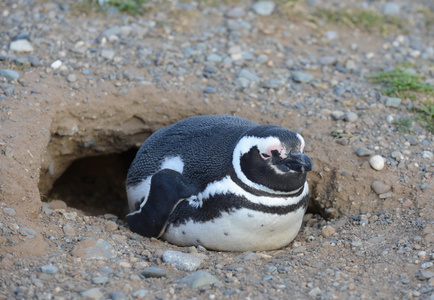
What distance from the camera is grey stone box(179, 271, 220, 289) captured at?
2541 millimetres

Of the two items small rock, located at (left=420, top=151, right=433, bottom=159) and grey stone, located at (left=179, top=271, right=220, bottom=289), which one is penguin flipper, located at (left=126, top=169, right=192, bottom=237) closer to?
grey stone, located at (left=179, top=271, right=220, bottom=289)

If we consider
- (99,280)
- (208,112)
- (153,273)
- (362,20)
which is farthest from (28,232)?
(362,20)

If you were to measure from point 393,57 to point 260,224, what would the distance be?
2493 mm

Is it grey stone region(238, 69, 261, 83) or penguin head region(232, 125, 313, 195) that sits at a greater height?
penguin head region(232, 125, 313, 195)

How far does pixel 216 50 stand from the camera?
4660 mm

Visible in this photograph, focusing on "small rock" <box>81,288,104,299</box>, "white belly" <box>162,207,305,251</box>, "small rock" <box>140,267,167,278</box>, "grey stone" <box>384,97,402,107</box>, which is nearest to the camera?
"small rock" <box>81,288,104,299</box>

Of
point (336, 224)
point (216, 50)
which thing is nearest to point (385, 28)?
point (216, 50)

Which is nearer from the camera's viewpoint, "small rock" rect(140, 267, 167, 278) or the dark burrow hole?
"small rock" rect(140, 267, 167, 278)

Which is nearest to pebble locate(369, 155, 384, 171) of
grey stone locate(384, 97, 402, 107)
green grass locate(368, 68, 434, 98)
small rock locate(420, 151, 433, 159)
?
small rock locate(420, 151, 433, 159)

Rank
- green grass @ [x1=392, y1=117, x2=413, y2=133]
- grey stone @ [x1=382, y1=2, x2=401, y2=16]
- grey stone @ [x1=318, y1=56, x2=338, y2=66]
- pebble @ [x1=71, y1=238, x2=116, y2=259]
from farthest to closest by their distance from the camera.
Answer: grey stone @ [x1=382, y1=2, x2=401, y2=16] → grey stone @ [x1=318, y1=56, x2=338, y2=66] → green grass @ [x1=392, y1=117, x2=413, y2=133] → pebble @ [x1=71, y1=238, x2=116, y2=259]

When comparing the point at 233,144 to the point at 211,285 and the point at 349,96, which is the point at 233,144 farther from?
the point at 349,96

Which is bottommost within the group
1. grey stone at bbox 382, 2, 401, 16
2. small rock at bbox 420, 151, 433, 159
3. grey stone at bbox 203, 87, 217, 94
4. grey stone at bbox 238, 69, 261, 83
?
grey stone at bbox 382, 2, 401, 16

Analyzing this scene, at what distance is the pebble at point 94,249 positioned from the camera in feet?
9.08

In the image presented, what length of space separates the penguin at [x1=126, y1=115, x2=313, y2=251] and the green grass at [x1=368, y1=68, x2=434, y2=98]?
1388mm
